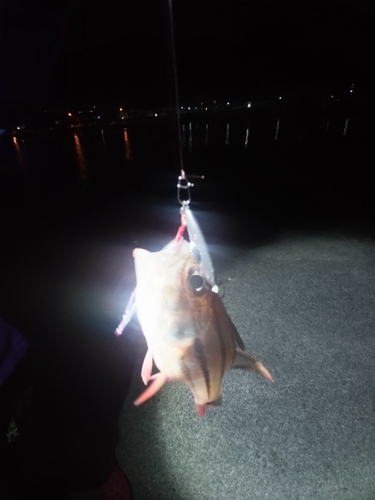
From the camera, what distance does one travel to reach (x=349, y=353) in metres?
3.38

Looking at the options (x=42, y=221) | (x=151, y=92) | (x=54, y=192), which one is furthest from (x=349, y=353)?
(x=151, y=92)

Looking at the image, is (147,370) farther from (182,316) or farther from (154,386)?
(182,316)

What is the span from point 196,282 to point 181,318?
157 mm

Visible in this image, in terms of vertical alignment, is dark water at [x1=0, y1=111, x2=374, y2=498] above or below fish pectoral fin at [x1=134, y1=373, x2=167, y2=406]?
below

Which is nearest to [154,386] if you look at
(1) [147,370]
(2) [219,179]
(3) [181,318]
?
(1) [147,370]

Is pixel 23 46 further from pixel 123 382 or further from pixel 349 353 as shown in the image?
pixel 349 353

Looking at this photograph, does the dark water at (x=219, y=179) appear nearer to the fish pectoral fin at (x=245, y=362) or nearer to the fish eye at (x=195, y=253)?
the fish eye at (x=195, y=253)

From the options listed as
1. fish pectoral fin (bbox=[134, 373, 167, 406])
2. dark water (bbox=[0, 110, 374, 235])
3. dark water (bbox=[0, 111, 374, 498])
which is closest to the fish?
fish pectoral fin (bbox=[134, 373, 167, 406])

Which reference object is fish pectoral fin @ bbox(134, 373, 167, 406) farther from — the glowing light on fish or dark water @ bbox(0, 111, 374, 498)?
dark water @ bbox(0, 111, 374, 498)

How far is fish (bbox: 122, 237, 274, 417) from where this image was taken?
1181mm

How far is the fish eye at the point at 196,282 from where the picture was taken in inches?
46.1

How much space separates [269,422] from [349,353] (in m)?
1.32

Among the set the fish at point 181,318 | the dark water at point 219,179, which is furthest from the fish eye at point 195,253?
the dark water at point 219,179

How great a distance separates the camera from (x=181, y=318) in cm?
119
